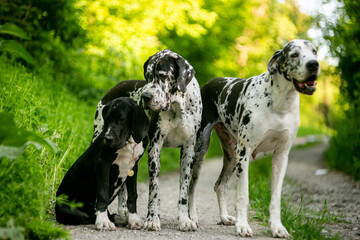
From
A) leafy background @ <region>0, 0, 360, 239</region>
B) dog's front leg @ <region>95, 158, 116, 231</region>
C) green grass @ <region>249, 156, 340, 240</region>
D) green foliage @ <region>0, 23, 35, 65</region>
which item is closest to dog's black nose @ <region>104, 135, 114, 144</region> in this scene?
dog's front leg @ <region>95, 158, 116, 231</region>

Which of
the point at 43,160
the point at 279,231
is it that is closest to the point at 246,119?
the point at 279,231

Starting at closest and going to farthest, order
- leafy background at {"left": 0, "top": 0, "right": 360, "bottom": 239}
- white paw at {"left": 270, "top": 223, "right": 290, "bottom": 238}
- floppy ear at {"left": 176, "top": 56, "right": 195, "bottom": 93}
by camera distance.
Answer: leafy background at {"left": 0, "top": 0, "right": 360, "bottom": 239} < white paw at {"left": 270, "top": 223, "right": 290, "bottom": 238} < floppy ear at {"left": 176, "top": 56, "right": 195, "bottom": 93}

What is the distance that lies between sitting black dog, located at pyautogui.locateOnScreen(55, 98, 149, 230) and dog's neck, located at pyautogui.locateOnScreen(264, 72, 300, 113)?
4.56 feet

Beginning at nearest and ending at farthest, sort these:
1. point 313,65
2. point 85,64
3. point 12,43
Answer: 1. point 313,65
2. point 12,43
3. point 85,64

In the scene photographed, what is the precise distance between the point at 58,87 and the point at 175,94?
3.86m

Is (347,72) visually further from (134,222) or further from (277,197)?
(134,222)

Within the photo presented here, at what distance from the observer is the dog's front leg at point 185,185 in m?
4.82

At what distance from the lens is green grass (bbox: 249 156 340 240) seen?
14.6ft

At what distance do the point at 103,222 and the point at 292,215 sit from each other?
7.36 feet

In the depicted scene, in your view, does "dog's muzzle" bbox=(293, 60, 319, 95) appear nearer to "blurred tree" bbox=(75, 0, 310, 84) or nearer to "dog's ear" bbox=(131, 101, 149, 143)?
"dog's ear" bbox=(131, 101, 149, 143)

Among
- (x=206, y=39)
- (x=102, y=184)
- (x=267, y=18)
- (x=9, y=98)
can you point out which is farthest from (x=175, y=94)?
(x=267, y=18)

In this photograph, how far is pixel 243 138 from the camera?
4875mm

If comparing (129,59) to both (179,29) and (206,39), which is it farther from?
(206,39)

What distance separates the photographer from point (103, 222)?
4.44 metres
